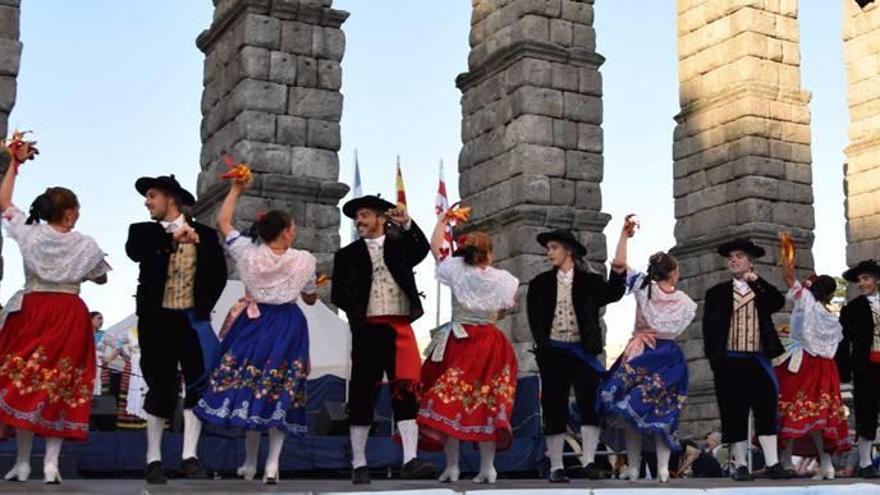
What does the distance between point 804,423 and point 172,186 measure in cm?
600

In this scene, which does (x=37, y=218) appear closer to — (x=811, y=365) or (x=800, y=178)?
(x=811, y=365)

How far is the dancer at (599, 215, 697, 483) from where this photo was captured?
9297 millimetres

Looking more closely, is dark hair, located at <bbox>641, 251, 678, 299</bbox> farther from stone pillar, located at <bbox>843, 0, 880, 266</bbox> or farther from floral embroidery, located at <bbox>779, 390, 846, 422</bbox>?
stone pillar, located at <bbox>843, 0, 880, 266</bbox>

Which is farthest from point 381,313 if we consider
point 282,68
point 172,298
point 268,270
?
point 282,68

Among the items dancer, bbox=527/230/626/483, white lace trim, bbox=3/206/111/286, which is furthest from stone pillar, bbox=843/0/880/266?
white lace trim, bbox=3/206/111/286

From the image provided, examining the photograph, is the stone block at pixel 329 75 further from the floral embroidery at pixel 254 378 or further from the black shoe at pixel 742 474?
the black shoe at pixel 742 474

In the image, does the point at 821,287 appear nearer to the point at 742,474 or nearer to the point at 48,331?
the point at 742,474

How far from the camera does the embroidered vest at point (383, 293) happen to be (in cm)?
823

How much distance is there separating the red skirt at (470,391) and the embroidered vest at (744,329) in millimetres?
2111

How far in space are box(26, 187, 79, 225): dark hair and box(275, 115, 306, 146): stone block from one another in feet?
19.0

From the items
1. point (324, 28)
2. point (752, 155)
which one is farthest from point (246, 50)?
point (752, 155)

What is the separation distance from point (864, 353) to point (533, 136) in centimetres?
561

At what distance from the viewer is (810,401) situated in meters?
10.5

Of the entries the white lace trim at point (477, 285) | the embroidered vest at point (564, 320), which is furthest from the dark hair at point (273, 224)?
the embroidered vest at point (564, 320)
